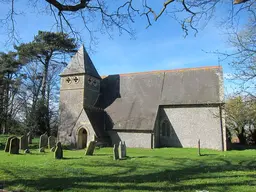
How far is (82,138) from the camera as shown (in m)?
24.6

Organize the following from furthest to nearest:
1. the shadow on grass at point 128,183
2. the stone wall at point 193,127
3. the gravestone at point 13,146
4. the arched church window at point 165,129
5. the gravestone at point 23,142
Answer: the arched church window at point 165,129 < the stone wall at point 193,127 < the gravestone at point 23,142 < the gravestone at point 13,146 < the shadow on grass at point 128,183

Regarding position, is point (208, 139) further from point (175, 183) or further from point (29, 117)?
point (29, 117)

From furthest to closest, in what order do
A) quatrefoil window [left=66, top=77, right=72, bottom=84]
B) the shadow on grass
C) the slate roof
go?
quatrefoil window [left=66, top=77, right=72, bottom=84] → the slate roof → the shadow on grass

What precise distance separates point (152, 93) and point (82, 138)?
8739mm

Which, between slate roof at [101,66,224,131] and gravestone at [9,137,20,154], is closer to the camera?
gravestone at [9,137,20,154]

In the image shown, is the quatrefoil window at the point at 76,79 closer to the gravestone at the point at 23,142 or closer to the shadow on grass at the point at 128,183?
the gravestone at the point at 23,142

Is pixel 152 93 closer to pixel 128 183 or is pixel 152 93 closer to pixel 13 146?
pixel 13 146

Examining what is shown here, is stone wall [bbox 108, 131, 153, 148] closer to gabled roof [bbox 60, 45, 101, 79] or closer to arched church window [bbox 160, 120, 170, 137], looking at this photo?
arched church window [bbox 160, 120, 170, 137]

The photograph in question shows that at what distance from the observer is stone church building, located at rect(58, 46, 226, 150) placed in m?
23.1

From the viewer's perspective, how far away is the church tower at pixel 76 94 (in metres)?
25.2

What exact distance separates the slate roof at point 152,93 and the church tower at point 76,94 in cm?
191

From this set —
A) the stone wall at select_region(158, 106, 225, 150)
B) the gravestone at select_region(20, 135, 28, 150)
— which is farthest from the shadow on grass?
the stone wall at select_region(158, 106, 225, 150)

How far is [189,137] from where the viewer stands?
2359cm

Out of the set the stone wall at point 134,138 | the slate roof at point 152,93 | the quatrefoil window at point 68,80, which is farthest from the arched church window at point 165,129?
the quatrefoil window at point 68,80
